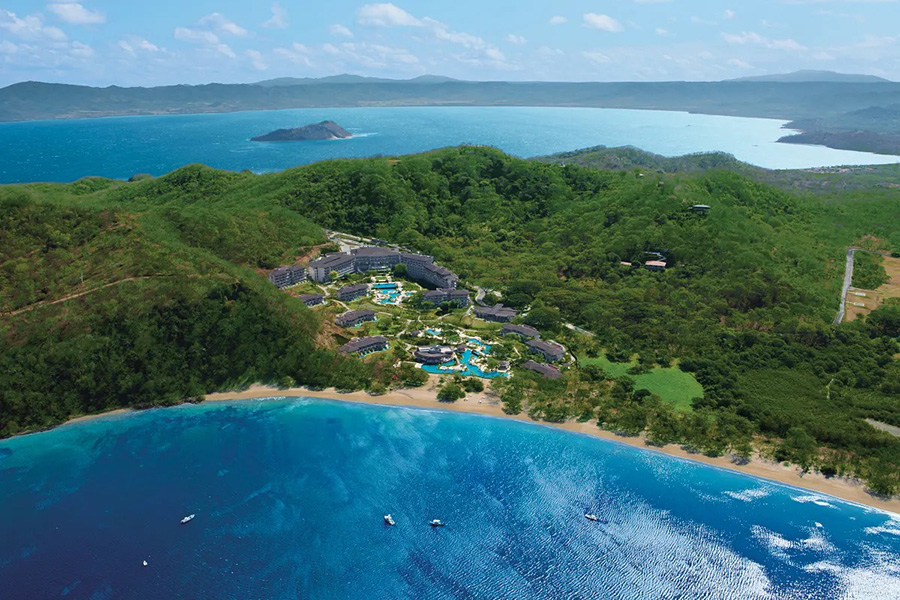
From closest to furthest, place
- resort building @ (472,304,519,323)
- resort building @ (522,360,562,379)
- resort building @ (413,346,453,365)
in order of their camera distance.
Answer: resort building @ (522,360,562,379)
resort building @ (413,346,453,365)
resort building @ (472,304,519,323)

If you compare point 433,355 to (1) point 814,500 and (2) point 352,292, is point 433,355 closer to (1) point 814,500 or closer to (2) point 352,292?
(2) point 352,292

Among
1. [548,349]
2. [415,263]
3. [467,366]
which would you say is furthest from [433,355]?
[415,263]

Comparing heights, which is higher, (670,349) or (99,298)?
(99,298)

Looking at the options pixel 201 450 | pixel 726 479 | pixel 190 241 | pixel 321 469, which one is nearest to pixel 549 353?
pixel 726 479

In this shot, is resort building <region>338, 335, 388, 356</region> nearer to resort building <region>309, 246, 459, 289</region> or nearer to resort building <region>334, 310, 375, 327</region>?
resort building <region>334, 310, 375, 327</region>

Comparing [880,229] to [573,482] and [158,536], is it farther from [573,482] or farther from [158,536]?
[158,536]

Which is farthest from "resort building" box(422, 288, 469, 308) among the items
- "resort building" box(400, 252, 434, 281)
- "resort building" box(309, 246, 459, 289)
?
"resort building" box(400, 252, 434, 281)

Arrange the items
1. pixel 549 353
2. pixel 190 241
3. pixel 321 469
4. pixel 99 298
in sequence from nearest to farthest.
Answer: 1. pixel 321 469
2. pixel 99 298
3. pixel 549 353
4. pixel 190 241
